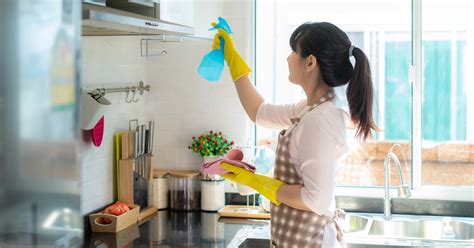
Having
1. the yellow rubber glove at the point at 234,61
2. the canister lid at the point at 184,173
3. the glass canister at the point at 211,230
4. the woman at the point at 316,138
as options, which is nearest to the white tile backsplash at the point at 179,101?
the canister lid at the point at 184,173

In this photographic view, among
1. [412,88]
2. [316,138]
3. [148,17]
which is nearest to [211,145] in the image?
[412,88]

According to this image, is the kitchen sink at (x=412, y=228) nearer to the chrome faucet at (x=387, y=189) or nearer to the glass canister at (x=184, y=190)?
the chrome faucet at (x=387, y=189)

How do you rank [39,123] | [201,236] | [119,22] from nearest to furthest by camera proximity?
[39,123] < [119,22] < [201,236]

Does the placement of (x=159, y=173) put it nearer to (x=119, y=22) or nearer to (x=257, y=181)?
(x=257, y=181)

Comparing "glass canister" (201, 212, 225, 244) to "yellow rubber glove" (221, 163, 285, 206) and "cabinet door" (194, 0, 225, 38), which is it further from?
"cabinet door" (194, 0, 225, 38)

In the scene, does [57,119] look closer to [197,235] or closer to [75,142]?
[75,142]

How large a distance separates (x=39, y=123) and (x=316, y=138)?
1.61 m

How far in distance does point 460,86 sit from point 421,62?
0.23 m

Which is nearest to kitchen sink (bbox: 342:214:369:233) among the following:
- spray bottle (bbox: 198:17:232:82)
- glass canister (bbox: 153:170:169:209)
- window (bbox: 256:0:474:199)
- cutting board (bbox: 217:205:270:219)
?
window (bbox: 256:0:474:199)

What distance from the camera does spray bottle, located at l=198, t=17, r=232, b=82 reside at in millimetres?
2734

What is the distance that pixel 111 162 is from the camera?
3221 mm

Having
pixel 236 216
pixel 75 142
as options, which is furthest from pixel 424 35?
pixel 75 142

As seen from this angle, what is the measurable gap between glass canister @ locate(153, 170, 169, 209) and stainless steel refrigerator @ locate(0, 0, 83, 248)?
9.31 ft

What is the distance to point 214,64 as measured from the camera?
2.75 m
